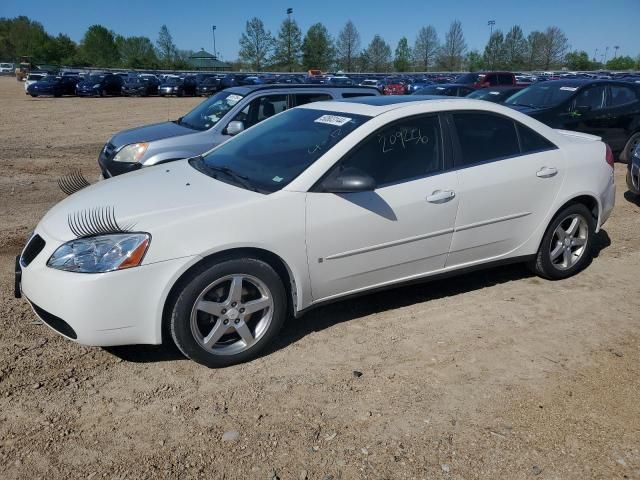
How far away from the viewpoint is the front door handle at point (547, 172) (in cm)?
451

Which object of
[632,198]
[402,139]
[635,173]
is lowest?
[632,198]

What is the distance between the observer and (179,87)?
37.1 m

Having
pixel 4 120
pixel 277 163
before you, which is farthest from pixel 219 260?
pixel 4 120

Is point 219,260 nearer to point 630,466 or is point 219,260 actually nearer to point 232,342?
point 232,342

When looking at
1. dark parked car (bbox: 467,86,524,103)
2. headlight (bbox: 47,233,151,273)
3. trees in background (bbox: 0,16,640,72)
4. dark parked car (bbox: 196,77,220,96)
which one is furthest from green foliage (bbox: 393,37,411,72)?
headlight (bbox: 47,233,151,273)

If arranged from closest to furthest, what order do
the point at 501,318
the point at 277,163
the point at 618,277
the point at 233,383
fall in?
the point at 233,383 → the point at 277,163 → the point at 501,318 → the point at 618,277

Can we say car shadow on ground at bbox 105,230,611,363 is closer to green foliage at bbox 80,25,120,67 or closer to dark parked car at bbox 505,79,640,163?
dark parked car at bbox 505,79,640,163

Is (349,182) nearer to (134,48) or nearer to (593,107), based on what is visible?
(593,107)

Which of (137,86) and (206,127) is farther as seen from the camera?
(137,86)

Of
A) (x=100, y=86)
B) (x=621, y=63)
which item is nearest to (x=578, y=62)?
(x=621, y=63)

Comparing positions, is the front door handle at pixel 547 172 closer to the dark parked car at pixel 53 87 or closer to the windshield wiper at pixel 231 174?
the windshield wiper at pixel 231 174

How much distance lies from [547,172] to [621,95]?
732 centimetres

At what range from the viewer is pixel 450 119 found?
4.22m

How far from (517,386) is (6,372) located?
3.05m
